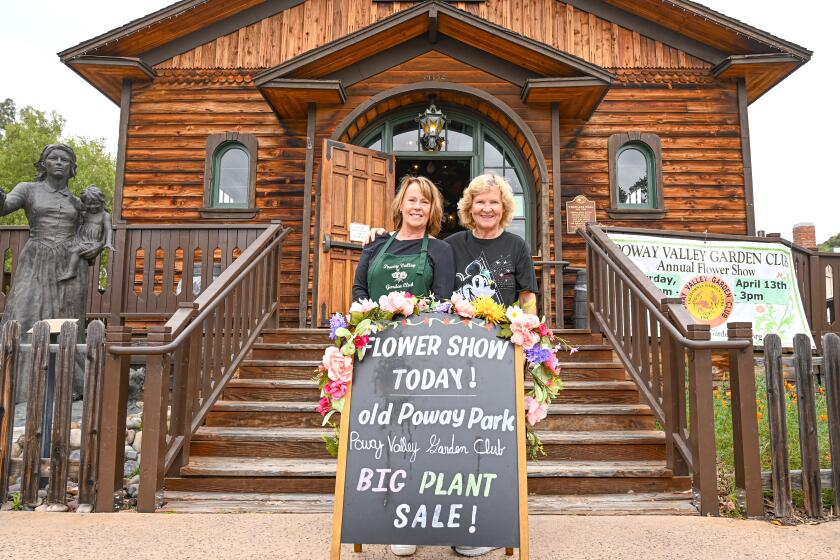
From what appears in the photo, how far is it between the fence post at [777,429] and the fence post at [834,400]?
1.08 feet

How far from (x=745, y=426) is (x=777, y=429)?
0.83 ft

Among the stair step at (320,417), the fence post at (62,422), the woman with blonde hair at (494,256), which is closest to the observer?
the woman with blonde hair at (494,256)

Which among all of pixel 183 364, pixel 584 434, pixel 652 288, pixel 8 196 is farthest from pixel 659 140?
pixel 8 196

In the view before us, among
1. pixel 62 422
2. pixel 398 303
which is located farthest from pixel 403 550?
pixel 62 422

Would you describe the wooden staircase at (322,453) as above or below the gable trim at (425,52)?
below

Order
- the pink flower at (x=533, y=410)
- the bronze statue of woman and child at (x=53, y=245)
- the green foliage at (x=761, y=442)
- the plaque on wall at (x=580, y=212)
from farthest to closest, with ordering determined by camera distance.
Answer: the plaque on wall at (x=580, y=212)
the bronze statue of woman and child at (x=53, y=245)
the green foliage at (x=761, y=442)
the pink flower at (x=533, y=410)

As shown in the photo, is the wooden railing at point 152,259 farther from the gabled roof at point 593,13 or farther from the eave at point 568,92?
the eave at point 568,92

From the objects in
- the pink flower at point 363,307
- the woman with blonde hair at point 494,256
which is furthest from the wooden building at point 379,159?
the pink flower at point 363,307

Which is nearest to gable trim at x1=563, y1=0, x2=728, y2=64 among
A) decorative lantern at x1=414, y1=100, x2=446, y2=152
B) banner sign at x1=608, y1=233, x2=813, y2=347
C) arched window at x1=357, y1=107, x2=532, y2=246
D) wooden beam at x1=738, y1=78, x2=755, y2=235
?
wooden beam at x1=738, y1=78, x2=755, y2=235

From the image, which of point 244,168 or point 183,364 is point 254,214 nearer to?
point 244,168

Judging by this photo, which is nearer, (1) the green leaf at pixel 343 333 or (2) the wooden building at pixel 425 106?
(1) the green leaf at pixel 343 333

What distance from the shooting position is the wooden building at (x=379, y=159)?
4.49 m

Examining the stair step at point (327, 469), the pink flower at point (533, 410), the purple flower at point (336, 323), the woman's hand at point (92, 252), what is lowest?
the stair step at point (327, 469)

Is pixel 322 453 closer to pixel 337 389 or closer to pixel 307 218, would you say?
pixel 337 389
